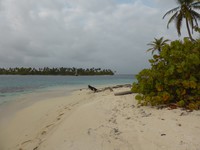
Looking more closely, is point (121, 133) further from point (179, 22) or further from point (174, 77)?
point (179, 22)

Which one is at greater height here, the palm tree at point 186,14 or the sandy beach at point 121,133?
the palm tree at point 186,14

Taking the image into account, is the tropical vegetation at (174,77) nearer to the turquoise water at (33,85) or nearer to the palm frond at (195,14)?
the turquoise water at (33,85)

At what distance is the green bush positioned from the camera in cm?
621

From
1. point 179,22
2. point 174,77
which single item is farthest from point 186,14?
point 174,77

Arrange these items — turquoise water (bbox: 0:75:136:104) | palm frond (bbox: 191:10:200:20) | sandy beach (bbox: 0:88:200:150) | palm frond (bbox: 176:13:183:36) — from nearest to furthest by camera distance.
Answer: sandy beach (bbox: 0:88:200:150), turquoise water (bbox: 0:75:136:104), palm frond (bbox: 191:10:200:20), palm frond (bbox: 176:13:183:36)

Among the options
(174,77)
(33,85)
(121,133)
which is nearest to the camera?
(121,133)

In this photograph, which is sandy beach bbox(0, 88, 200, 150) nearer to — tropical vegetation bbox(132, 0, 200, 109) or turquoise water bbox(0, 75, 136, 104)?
tropical vegetation bbox(132, 0, 200, 109)

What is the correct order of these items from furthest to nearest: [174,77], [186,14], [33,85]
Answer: [33,85] < [186,14] < [174,77]

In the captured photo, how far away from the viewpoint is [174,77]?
669 centimetres

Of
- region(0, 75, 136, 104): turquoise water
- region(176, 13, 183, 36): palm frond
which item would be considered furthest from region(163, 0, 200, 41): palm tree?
region(0, 75, 136, 104): turquoise water

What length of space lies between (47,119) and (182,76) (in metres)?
5.43

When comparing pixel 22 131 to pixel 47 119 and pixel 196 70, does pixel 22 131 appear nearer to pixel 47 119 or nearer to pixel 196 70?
pixel 47 119

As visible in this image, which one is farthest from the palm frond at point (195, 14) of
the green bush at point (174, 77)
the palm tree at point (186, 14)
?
the green bush at point (174, 77)

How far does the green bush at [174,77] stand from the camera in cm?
621
